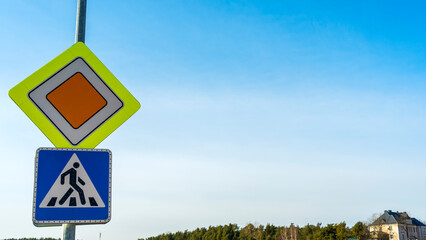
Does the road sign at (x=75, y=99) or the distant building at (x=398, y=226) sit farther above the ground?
the distant building at (x=398, y=226)

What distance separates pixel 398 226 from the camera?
397 ft

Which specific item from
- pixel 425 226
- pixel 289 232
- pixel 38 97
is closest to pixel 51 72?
pixel 38 97

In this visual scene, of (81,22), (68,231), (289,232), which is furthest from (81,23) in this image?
(289,232)

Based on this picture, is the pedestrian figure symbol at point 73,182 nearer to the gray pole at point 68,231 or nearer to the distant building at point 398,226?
the gray pole at point 68,231

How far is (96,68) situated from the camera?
157 inches

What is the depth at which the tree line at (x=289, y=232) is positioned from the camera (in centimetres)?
9512

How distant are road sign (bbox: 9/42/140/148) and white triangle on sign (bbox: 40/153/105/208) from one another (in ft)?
0.92

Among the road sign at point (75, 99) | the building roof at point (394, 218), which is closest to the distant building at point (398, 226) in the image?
the building roof at point (394, 218)

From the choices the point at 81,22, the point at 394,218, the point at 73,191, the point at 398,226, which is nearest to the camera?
the point at 73,191

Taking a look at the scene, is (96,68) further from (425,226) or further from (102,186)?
(425,226)

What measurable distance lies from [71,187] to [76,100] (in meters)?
0.77

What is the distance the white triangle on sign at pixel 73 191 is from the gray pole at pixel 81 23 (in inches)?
46.0

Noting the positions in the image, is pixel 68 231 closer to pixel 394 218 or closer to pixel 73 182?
pixel 73 182

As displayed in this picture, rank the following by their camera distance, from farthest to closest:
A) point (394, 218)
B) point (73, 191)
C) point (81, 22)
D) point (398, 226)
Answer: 1. point (394, 218)
2. point (398, 226)
3. point (81, 22)
4. point (73, 191)
